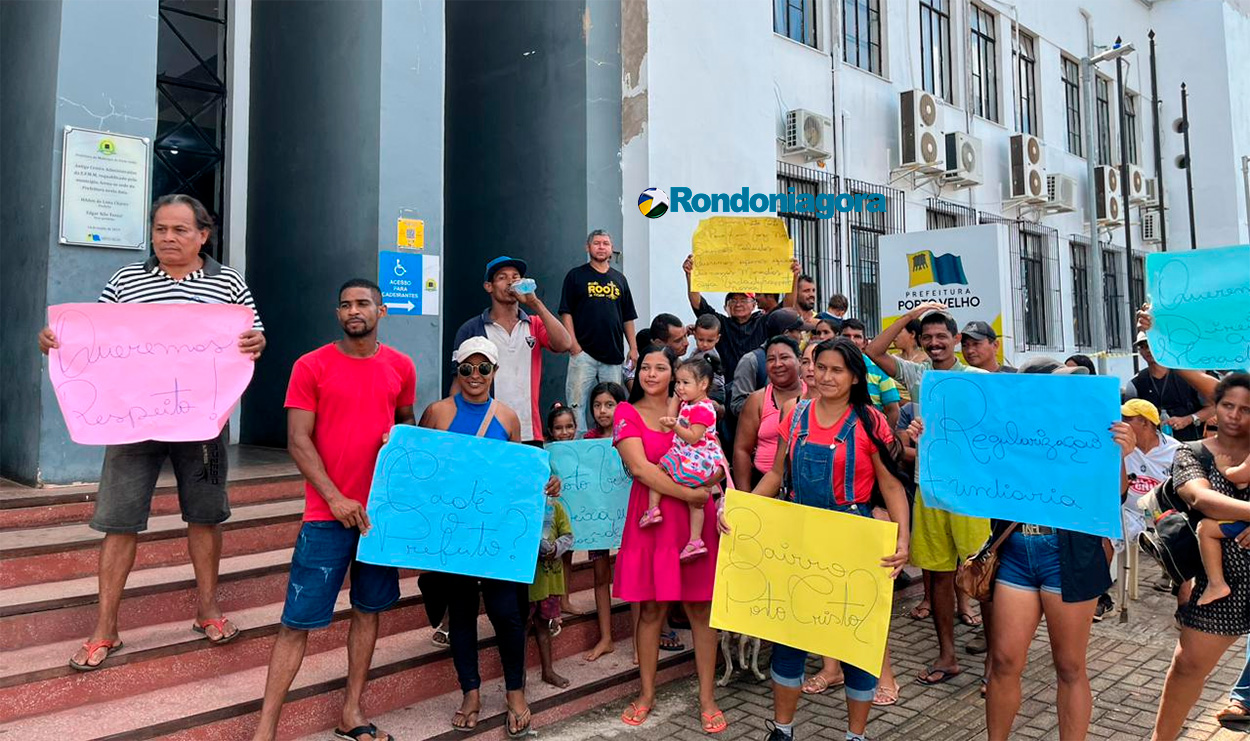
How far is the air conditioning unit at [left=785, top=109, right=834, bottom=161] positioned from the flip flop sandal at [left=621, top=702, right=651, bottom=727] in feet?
32.5

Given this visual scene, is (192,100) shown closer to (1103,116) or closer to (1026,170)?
(1026,170)

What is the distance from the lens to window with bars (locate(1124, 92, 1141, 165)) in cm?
2159

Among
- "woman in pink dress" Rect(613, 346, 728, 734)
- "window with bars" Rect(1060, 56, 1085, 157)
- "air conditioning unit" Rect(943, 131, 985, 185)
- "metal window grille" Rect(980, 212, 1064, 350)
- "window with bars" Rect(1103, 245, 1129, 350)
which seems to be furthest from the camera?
"window with bars" Rect(1103, 245, 1129, 350)

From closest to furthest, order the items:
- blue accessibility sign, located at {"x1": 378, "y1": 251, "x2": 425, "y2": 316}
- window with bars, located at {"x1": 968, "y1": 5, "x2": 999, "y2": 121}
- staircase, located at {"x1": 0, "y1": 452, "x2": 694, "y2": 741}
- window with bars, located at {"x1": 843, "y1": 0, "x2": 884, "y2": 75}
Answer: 1. staircase, located at {"x1": 0, "y1": 452, "x2": 694, "y2": 741}
2. blue accessibility sign, located at {"x1": 378, "y1": 251, "x2": 425, "y2": 316}
3. window with bars, located at {"x1": 843, "y1": 0, "x2": 884, "y2": 75}
4. window with bars, located at {"x1": 968, "y1": 5, "x2": 999, "y2": 121}

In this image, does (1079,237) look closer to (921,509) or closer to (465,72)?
(465,72)

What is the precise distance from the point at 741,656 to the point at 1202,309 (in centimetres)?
303

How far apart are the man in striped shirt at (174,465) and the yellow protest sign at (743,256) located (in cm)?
417

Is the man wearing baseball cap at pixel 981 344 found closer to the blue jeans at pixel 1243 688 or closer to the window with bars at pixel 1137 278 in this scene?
the blue jeans at pixel 1243 688

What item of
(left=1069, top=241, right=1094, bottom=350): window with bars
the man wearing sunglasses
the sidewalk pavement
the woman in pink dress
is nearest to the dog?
the sidewalk pavement

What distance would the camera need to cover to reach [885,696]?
4.48 metres

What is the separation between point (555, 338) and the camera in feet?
17.3

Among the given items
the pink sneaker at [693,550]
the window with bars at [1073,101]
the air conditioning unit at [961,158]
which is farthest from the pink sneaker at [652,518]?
the window with bars at [1073,101]

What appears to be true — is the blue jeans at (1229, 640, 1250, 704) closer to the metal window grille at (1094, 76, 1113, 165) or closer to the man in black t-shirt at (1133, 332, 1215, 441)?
the man in black t-shirt at (1133, 332, 1215, 441)

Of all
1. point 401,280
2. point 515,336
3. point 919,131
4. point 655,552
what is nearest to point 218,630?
point 655,552
